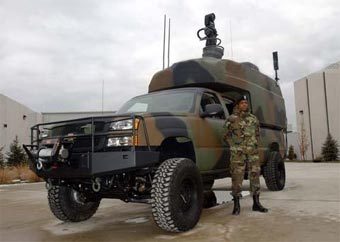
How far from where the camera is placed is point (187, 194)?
5.85 m

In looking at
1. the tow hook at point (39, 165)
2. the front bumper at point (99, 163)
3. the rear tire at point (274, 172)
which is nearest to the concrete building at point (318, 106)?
the rear tire at point (274, 172)

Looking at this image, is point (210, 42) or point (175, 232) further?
point (210, 42)

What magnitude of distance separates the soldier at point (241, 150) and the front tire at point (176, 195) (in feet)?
3.47

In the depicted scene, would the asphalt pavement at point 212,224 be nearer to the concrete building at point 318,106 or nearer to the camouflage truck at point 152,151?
the camouflage truck at point 152,151

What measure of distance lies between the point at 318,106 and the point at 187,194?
103 ft

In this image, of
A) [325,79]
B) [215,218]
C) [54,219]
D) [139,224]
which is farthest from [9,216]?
[325,79]

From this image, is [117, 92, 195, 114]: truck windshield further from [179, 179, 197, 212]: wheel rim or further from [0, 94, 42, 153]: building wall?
[0, 94, 42, 153]: building wall

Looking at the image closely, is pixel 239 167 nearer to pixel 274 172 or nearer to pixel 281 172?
pixel 274 172

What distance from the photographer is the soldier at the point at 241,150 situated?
269 inches

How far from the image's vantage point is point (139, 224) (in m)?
6.51

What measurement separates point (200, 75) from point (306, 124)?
1224 inches

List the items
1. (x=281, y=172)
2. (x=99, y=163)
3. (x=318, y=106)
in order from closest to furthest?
(x=99, y=163), (x=281, y=172), (x=318, y=106)

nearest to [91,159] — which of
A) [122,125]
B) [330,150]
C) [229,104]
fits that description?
[122,125]

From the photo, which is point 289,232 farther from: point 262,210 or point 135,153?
point 135,153
